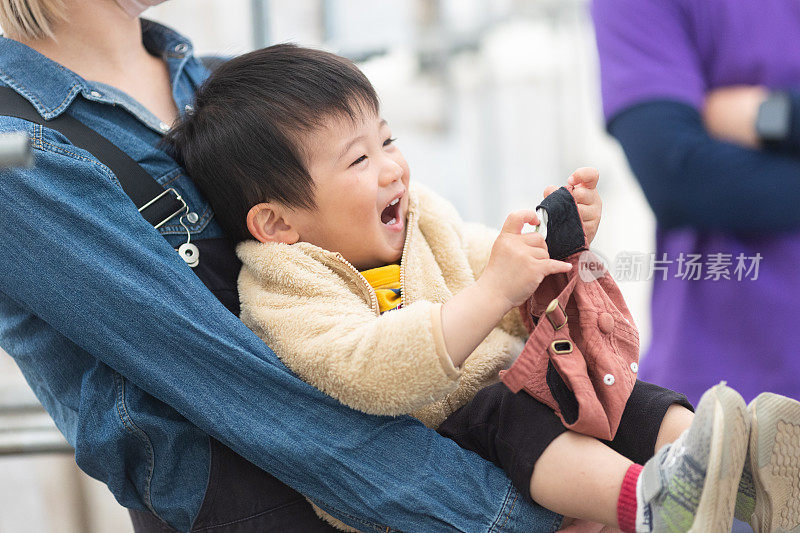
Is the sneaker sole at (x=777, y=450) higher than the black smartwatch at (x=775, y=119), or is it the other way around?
the black smartwatch at (x=775, y=119)

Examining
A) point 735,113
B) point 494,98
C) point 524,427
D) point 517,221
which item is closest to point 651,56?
point 735,113

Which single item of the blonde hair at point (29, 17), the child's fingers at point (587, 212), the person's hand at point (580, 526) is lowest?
the person's hand at point (580, 526)

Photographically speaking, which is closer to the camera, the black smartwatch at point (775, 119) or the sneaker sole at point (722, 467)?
the sneaker sole at point (722, 467)

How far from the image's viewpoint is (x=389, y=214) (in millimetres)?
1196

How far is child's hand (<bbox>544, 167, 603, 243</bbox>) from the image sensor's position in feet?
3.38

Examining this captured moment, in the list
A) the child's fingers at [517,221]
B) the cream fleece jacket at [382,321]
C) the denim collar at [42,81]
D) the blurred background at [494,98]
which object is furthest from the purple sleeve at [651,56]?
the blurred background at [494,98]

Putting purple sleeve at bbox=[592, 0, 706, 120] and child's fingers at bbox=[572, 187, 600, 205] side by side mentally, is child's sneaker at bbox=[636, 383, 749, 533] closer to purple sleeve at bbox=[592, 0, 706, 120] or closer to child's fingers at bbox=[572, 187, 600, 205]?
child's fingers at bbox=[572, 187, 600, 205]

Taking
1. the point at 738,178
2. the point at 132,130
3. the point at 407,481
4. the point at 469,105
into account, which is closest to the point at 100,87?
the point at 132,130

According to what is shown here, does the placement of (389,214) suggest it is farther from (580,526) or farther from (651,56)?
(651,56)

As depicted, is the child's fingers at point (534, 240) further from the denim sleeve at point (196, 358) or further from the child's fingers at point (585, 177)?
the denim sleeve at point (196, 358)

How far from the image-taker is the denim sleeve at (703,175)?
1.47 metres

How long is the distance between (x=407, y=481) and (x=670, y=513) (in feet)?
0.96

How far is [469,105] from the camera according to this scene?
15.2 feet

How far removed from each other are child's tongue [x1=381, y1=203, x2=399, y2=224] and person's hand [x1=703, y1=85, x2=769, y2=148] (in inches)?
28.1
